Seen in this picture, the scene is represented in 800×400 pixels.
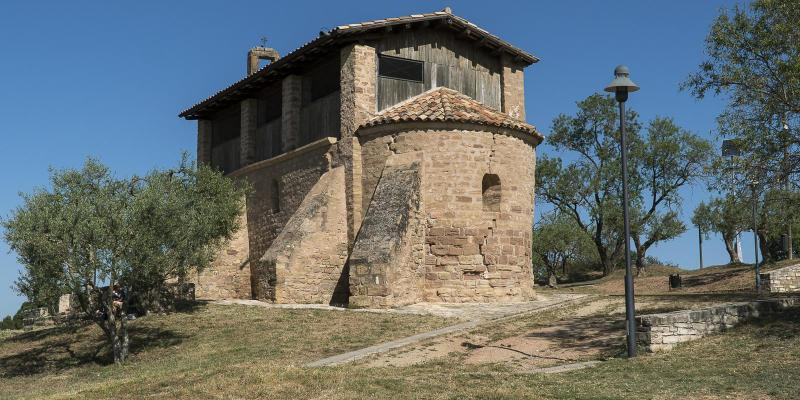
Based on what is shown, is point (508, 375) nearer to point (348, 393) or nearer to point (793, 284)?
point (348, 393)

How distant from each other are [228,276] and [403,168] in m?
9.91

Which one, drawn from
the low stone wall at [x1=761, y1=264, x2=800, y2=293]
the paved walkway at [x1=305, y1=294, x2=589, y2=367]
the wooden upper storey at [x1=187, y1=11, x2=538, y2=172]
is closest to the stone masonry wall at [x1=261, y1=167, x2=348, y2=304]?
the wooden upper storey at [x1=187, y1=11, x2=538, y2=172]

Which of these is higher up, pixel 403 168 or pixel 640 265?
pixel 403 168

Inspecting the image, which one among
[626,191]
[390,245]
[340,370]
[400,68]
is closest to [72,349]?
[390,245]

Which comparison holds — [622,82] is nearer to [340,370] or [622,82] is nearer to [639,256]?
[340,370]

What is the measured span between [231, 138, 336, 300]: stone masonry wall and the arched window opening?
4905mm

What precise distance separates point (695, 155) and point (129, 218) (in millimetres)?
32089

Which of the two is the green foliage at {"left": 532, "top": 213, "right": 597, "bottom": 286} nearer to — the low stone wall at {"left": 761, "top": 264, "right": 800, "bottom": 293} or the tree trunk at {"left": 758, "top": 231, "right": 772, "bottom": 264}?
the tree trunk at {"left": 758, "top": 231, "right": 772, "bottom": 264}

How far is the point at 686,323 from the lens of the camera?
12969 millimetres

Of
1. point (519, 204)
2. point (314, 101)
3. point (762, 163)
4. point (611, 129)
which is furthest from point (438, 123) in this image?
point (611, 129)

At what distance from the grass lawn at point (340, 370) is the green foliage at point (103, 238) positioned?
1.65 meters

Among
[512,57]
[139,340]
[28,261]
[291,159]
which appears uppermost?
[512,57]

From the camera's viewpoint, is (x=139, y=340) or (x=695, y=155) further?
(x=695, y=155)

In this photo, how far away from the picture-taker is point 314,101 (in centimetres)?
2430
